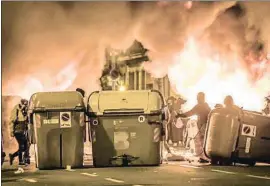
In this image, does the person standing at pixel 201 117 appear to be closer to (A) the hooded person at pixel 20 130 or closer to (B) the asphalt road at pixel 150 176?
(B) the asphalt road at pixel 150 176

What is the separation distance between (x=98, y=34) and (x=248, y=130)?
5.94 feet

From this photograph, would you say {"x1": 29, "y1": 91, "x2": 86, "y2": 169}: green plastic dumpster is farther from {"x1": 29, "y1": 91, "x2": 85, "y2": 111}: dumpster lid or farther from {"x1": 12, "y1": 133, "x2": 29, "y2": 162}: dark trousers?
{"x1": 12, "y1": 133, "x2": 29, "y2": 162}: dark trousers

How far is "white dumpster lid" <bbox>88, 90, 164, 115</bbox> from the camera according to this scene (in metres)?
6.12

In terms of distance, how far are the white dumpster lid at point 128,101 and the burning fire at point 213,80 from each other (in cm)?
27

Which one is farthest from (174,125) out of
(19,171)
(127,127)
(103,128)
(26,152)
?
(19,171)

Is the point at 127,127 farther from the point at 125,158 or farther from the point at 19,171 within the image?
the point at 19,171

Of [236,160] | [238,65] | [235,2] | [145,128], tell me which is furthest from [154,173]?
[235,2]

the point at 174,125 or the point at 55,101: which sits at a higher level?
the point at 55,101

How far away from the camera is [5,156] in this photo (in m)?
6.16

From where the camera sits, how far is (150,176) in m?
5.96

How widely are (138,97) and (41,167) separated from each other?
119cm

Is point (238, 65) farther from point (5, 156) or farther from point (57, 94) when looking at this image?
point (5, 156)

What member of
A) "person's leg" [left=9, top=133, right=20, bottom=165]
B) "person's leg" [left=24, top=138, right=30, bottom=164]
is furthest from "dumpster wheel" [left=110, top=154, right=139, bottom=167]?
"person's leg" [left=9, top=133, right=20, bottom=165]

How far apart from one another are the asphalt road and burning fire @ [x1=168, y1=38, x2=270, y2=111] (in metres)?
0.66
